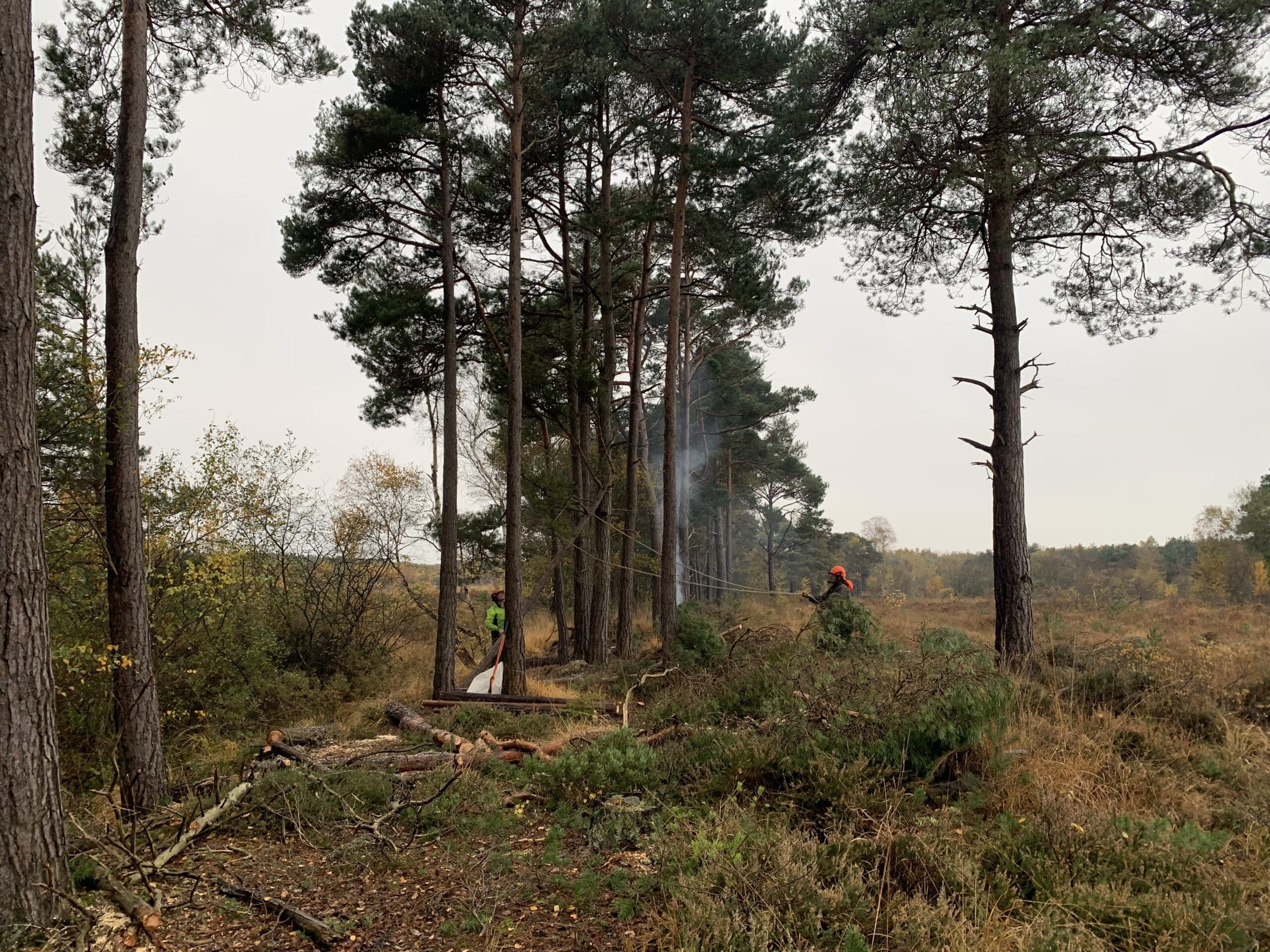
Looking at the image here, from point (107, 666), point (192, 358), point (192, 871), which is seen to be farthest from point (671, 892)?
point (192, 358)

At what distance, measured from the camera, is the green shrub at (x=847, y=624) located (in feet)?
31.0

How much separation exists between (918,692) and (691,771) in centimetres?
184

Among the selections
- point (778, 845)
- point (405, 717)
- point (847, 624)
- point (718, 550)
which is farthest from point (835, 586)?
point (718, 550)

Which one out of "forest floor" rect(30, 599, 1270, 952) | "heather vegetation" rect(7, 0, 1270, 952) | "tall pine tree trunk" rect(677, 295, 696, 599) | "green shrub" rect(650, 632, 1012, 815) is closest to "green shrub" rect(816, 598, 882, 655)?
"heather vegetation" rect(7, 0, 1270, 952)

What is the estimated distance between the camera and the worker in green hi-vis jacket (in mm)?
13016

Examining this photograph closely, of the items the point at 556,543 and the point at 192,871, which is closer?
the point at 192,871

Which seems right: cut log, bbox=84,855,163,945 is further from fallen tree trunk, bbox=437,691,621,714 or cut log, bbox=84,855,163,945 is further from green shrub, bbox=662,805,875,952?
fallen tree trunk, bbox=437,691,621,714

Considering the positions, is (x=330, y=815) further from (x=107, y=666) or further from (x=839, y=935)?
(x=839, y=935)

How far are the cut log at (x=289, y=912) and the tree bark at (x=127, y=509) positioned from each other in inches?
94.4

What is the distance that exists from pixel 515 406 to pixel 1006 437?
7.14m

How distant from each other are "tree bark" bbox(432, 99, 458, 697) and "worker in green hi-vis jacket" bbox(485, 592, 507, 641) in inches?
37.8

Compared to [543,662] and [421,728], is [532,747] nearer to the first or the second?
[421,728]

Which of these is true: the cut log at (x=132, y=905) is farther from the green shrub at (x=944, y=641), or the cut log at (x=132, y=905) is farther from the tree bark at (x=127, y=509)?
the green shrub at (x=944, y=641)

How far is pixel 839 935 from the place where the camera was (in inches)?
135
